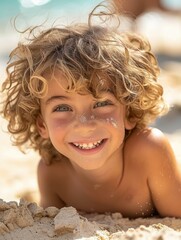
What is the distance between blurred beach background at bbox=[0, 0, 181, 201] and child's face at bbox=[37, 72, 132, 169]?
461 mm

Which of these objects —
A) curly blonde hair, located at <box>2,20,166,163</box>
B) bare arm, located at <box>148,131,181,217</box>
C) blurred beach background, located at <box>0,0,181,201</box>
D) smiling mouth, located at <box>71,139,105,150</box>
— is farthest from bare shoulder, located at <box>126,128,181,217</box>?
blurred beach background, located at <box>0,0,181,201</box>

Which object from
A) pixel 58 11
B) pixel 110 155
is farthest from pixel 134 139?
pixel 58 11

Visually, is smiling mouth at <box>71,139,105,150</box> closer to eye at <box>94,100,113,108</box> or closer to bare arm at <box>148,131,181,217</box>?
eye at <box>94,100,113,108</box>

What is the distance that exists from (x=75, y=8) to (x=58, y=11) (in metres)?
0.41

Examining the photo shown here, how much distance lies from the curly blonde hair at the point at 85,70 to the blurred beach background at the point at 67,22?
20 centimetres

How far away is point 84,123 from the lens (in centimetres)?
242

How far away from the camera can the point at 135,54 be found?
2672 mm

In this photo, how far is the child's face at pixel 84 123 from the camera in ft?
7.98

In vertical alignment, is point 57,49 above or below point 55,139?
above

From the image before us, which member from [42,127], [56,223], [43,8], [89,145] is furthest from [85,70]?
[43,8]

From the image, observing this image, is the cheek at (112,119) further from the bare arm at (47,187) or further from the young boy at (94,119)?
the bare arm at (47,187)

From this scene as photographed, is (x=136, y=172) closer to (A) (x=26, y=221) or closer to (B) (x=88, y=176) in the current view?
(B) (x=88, y=176)

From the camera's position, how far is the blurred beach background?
347cm

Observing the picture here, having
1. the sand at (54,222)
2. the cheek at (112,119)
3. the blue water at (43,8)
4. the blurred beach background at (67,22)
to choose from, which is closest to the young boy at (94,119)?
the cheek at (112,119)
